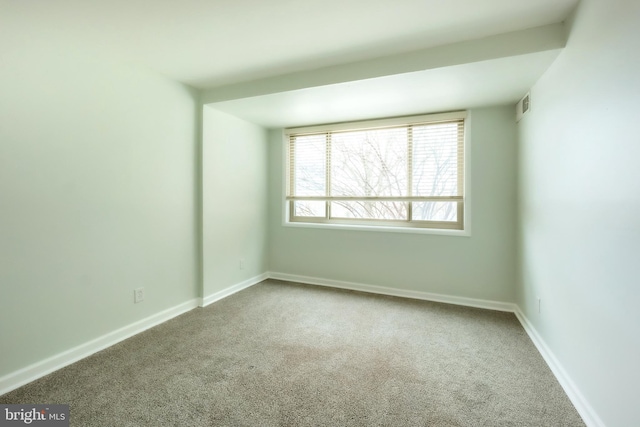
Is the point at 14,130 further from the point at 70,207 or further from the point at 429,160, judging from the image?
the point at 429,160

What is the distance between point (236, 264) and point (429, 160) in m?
2.63

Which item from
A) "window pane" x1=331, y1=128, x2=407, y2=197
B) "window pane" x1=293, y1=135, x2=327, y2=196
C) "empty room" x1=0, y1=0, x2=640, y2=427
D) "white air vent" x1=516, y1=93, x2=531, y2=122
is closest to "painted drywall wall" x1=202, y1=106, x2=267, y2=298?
"empty room" x1=0, y1=0, x2=640, y2=427

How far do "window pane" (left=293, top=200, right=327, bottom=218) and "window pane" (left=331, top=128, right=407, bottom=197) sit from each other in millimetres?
272

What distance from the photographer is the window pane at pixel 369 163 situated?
3432 mm

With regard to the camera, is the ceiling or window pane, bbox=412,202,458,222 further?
window pane, bbox=412,202,458,222

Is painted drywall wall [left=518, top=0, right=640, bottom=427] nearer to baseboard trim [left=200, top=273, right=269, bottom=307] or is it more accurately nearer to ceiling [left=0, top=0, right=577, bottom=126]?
A: ceiling [left=0, top=0, right=577, bottom=126]

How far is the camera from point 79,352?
6.66 feet

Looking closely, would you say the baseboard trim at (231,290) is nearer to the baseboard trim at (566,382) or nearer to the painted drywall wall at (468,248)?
the painted drywall wall at (468,248)

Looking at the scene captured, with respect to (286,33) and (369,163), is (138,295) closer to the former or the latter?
(286,33)

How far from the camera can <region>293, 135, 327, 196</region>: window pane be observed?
3869mm

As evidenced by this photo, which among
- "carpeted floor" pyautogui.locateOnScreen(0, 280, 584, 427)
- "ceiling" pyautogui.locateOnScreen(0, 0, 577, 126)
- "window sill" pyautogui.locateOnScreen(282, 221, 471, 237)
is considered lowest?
"carpeted floor" pyautogui.locateOnScreen(0, 280, 584, 427)

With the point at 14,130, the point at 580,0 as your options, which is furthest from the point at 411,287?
the point at 14,130

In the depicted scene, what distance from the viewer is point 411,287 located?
3.32 m

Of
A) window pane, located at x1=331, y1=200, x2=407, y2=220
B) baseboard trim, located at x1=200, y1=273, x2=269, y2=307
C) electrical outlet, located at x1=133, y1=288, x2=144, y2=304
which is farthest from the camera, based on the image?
window pane, located at x1=331, y1=200, x2=407, y2=220
